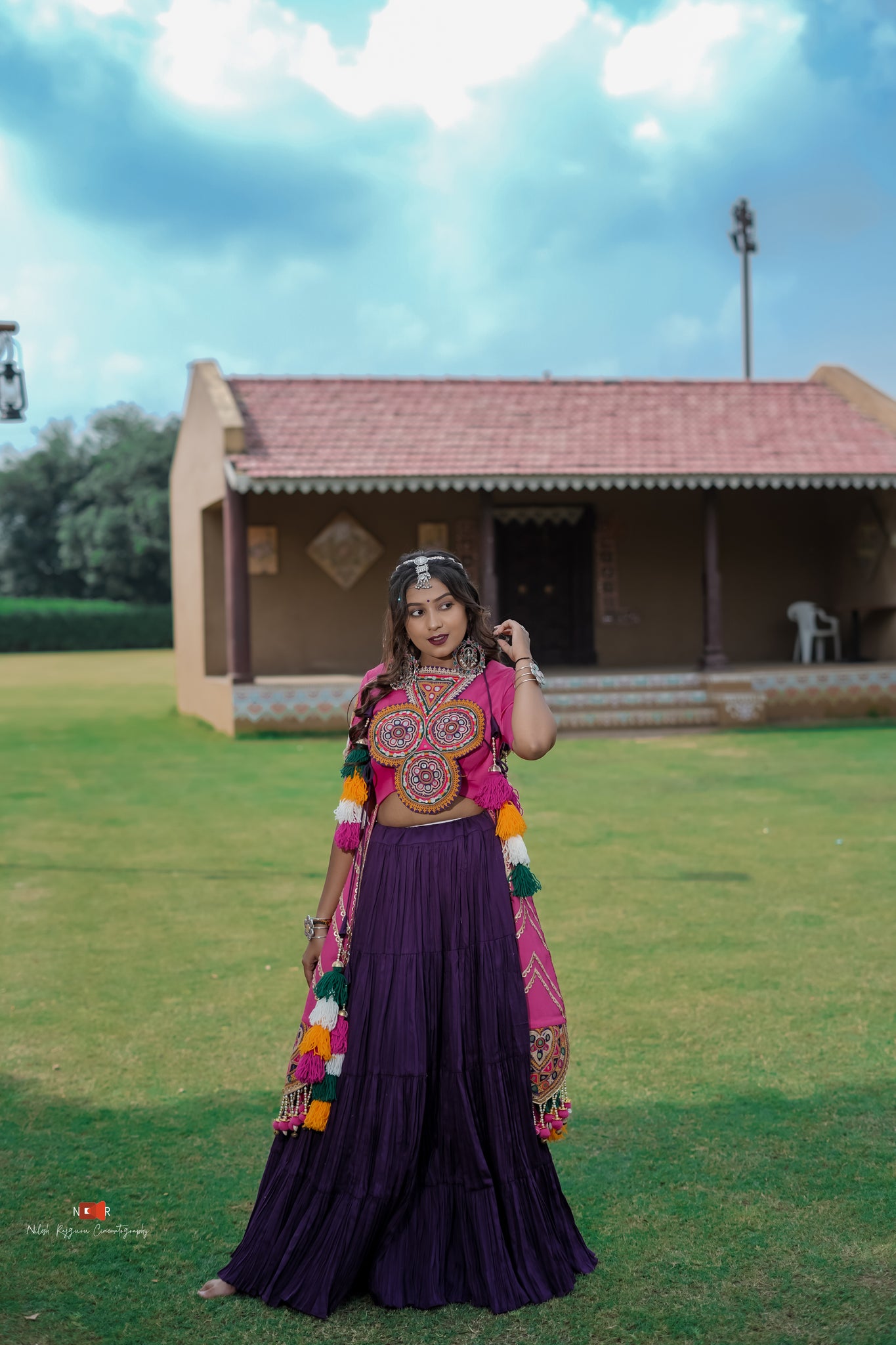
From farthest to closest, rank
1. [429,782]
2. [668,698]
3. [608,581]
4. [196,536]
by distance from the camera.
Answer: [608,581], [196,536], [668,698], [429,782]

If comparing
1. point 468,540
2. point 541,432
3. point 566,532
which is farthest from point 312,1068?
point 566,532

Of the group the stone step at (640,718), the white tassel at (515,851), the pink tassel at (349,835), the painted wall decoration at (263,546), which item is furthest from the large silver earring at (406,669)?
the painted wall decoration at (263,546)

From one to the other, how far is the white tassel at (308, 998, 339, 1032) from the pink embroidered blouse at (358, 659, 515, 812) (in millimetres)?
459

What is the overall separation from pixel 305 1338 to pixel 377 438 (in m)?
13.1

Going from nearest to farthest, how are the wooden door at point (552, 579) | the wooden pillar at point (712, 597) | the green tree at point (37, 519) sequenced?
1. the wooden pillar at point (712, 597)
2. the wooden door at point (552, 579)
3. the green tree at point (37, 519)

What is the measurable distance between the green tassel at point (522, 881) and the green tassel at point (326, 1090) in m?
0.57

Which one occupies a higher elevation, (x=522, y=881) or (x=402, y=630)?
(x=402, y=630)

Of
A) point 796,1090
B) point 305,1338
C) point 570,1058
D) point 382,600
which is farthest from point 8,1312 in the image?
point 382,600

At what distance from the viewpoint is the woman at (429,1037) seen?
263cm

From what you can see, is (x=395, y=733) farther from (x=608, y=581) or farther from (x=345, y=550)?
(x=608, y=581)

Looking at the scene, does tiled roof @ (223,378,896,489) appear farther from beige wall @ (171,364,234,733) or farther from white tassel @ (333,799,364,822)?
white tassel @ (333,799,364,822)

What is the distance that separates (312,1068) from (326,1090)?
0.18 ft

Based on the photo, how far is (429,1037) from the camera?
2.70 meters

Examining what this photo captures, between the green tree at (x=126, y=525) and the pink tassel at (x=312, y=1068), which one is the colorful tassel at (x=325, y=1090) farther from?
the green tree at (x=126, y=525)
